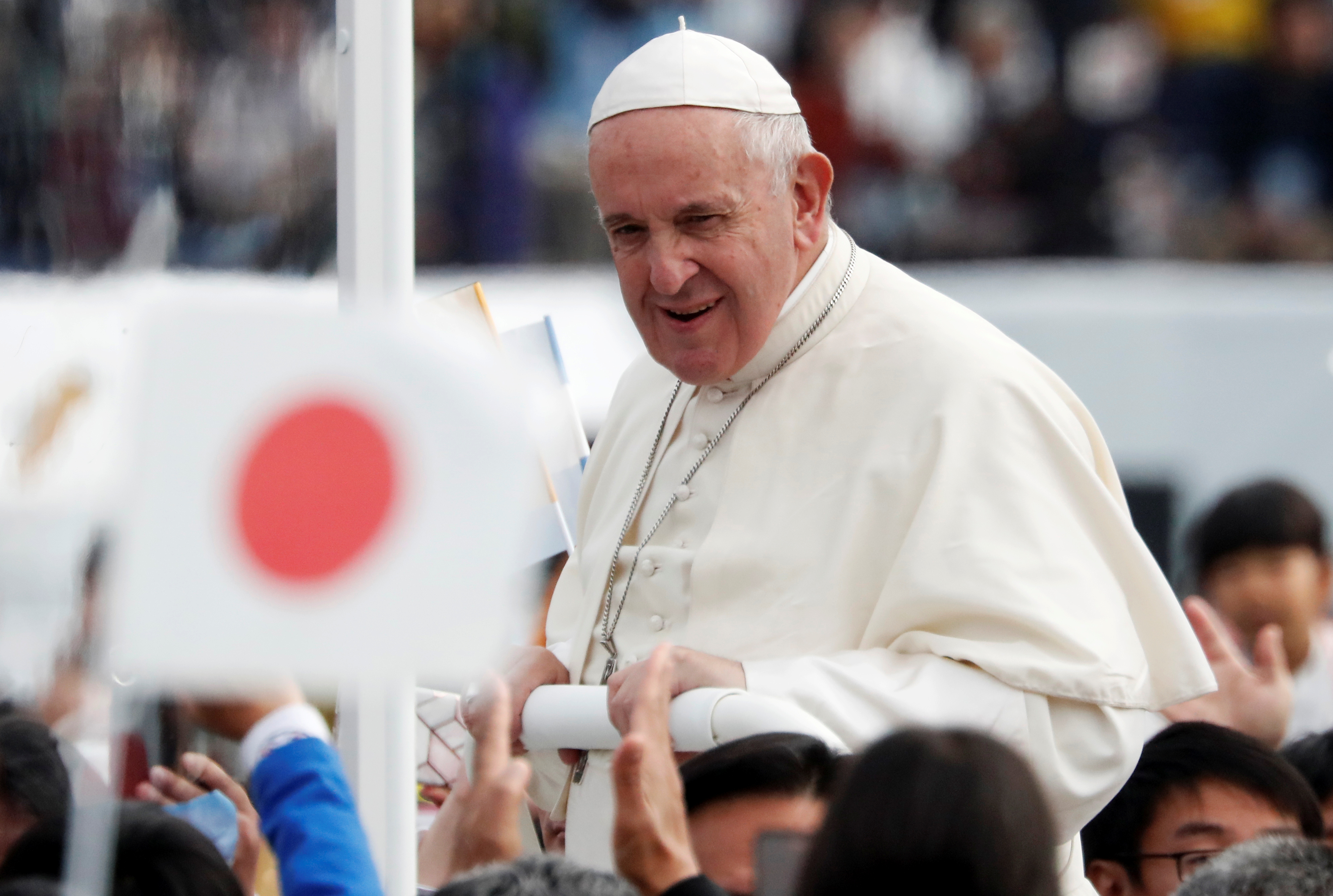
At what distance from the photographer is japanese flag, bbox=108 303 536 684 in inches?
46.0

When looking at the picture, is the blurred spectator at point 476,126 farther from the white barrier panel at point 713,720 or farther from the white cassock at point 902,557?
the white barrier panel at point 713,720

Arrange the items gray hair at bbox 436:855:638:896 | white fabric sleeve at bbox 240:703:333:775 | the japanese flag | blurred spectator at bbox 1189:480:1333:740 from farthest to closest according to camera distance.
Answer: blurred spectator at bbox 1189:480:1333:740, white fabric sleeve at bbox 240:703:333:775, gray hair at bbox 436:855:638:896, the japanese flag

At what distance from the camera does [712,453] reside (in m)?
2.77

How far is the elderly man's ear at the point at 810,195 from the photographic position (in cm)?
261

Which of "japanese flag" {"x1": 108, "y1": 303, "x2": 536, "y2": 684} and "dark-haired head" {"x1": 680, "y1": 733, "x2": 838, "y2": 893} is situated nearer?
"japanese flag" {"x1": 108, "y1": 303, "x2": 536, "y2": 684}

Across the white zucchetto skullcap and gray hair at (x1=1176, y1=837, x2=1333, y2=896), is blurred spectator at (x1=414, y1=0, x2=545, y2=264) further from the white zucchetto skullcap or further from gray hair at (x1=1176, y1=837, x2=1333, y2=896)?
gray hair at (x1=1176, y1=837, x2=1333, y2=896)

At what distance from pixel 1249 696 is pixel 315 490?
251 centimetres

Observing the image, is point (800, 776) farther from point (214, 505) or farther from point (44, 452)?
point (214, 505)

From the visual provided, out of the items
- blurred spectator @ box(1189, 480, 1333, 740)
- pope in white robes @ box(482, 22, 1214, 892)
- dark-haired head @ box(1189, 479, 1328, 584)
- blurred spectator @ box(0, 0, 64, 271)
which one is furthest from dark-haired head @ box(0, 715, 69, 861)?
dark-haired head @ box(1189, 479, 1328, 584)

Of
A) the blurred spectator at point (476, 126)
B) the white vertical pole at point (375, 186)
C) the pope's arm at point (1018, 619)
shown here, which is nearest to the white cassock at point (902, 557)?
the pope's arm at point (1018, 619)

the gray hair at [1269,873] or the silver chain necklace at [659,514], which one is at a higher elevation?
the silver chain necklace at [659,514]

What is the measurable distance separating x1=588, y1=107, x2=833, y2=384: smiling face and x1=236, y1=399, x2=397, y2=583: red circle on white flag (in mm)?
1309

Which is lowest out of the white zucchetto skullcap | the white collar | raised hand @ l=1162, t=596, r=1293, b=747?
raised hand @ l=1162, t=596, r=1293, b=747

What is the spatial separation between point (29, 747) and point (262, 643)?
961 millimetres
